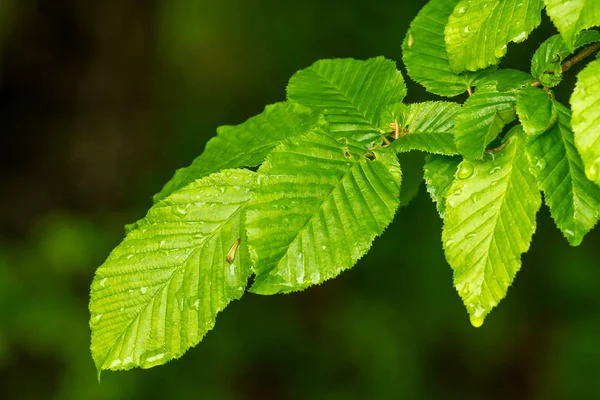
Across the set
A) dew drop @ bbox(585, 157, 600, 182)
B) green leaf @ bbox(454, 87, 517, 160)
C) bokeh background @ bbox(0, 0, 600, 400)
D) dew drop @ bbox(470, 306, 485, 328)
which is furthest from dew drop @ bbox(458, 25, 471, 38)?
bokeh background @ bbox(0, 0, 600, 400)

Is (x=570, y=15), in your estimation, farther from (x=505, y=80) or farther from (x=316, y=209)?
(x=316, y=209)

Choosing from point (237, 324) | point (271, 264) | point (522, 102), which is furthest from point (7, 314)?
point (522, 102)

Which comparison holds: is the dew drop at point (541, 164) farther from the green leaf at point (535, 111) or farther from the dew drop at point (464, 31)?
the dew drop at point (464, 31)

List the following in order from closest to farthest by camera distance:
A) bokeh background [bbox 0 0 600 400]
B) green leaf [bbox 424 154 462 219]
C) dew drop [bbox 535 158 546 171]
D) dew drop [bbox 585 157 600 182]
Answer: dew drop [bbox 585 157 600 182] < dew drop [bbox 535 158 546 171] < green leaf [bbox 424 154 462 219] < bokeh background [bbox 0 0 600 400]

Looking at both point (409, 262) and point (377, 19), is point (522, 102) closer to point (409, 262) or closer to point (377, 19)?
point (409, 262)

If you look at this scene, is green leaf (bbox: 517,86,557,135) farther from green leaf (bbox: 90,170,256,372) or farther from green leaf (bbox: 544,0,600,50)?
green leaf (bbox: 90,170,256,372)

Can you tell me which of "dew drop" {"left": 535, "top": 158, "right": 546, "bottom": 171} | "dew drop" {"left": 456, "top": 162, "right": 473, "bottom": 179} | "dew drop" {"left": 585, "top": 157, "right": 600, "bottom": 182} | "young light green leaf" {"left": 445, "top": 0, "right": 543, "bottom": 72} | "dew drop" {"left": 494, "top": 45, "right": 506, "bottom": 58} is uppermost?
"young light green leaf" {"left": 445, "top": 0, "right": 543, "bottom": 72}
